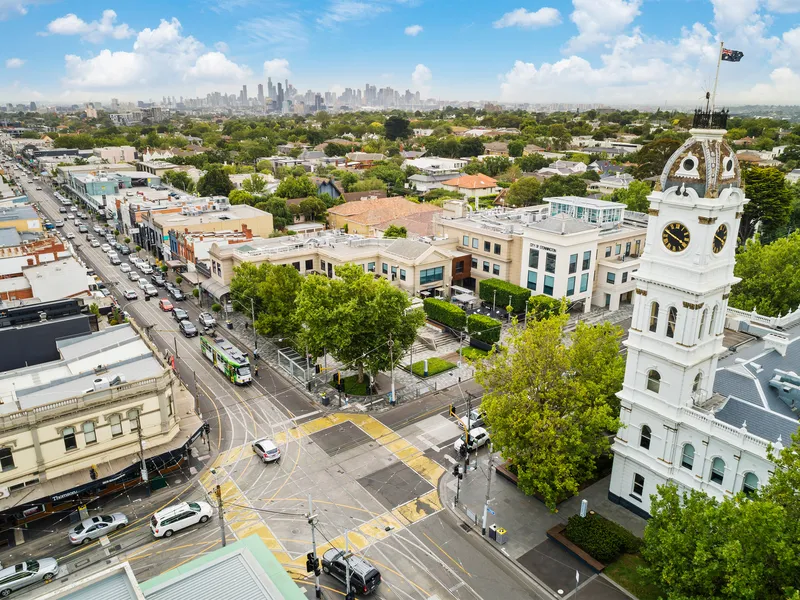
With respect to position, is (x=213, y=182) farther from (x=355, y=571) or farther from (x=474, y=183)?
(x=355, y=571)

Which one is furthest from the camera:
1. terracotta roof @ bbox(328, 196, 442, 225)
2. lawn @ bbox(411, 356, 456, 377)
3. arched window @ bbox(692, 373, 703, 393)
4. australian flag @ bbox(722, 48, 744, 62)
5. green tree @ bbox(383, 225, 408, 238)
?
terracotta roof @ bbox(328, 196, 442, 225)

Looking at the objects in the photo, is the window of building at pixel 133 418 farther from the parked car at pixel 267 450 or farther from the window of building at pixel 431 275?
the window of building at pixel 431 275

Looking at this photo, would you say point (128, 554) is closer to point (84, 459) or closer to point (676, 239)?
point (84, 459)

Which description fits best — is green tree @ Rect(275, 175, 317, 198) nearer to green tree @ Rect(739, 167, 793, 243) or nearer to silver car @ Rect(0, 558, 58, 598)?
green tree @ Rect(739, 167, 793, 243)

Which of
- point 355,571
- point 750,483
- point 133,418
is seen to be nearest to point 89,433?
point 133,418

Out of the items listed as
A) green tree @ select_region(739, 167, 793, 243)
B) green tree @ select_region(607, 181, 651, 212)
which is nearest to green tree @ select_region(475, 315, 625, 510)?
green tree @ select_region(739, 167, 793, 243)

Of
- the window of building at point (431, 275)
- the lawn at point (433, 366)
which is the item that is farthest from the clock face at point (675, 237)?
the window of building at point (431, 275)

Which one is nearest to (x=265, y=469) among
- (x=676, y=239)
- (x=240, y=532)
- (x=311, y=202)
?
(x=240, y=532)
